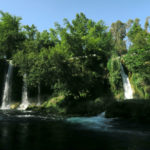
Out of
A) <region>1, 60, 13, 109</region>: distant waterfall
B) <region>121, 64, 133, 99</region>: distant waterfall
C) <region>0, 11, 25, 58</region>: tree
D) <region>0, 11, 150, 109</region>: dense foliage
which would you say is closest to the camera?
<region>0, 11, 150, 109</region>: dense foliage

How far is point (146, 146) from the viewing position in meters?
5.09

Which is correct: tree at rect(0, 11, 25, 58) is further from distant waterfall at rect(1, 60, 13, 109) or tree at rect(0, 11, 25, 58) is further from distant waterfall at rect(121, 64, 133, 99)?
distant waterfall at rect(121, 64, 133, 99)

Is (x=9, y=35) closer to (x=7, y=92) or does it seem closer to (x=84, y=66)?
(x=7, y=92)

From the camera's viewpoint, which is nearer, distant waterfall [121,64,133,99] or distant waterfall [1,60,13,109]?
distant waterfall [121,64,133,99]

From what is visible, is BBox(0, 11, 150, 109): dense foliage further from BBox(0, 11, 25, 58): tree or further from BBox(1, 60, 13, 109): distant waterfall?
BBox(0, 11, 25, 58): tree

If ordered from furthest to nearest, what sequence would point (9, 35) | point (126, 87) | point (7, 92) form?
point (9, 35) < point (7, 92) < point (126, 87)

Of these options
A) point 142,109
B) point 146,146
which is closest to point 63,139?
point 146,146

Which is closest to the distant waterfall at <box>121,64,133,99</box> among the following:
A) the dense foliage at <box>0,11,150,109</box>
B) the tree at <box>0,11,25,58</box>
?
the dense foliage at <box>0,11,150,109</box>

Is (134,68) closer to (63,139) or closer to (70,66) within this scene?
(70,66)

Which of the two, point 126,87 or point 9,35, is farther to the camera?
point 9,35

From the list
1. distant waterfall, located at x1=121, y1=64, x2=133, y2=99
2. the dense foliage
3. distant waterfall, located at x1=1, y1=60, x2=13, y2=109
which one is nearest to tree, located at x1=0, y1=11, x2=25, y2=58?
distant waterfall, located at x1=1, y1=60, x2=13, y2=109

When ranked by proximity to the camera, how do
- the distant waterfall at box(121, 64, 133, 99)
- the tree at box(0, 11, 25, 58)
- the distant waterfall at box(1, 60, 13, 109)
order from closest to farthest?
the distant waterfall at box(121, 64, 133, 99)
the distant waterfall at box(1, 60, 13, 109)
the tree at box(0, 11, 25, 58)

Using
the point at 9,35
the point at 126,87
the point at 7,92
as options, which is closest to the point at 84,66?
the point at 126,87

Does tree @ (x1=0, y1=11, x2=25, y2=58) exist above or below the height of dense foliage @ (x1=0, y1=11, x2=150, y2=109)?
above
